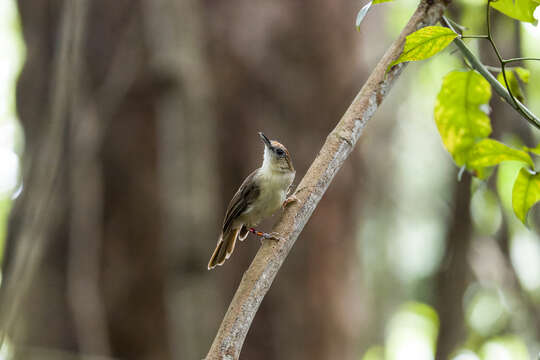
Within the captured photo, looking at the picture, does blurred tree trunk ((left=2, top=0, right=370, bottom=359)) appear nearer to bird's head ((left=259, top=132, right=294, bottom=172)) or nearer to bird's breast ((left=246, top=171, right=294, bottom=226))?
bird's head ((left=259, top=132, right=294, bottom=172))

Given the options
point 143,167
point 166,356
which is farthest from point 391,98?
point 166,356

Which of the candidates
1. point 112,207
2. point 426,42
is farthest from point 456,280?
point 426,42

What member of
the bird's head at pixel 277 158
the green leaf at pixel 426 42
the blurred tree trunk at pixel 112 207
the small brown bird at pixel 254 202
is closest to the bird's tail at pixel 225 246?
the small brown bird at pixel 254 202

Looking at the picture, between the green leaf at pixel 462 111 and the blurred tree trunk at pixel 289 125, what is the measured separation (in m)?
3.46

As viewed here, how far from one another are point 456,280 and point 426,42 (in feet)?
11.7

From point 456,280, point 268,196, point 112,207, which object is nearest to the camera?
point 268,196

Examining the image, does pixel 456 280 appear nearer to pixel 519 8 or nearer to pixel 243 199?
pixel 243 199

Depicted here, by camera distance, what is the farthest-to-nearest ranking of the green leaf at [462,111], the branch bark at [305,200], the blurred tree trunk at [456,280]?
the blurred tree trunk at [456,280] → the green leaf at [462,111] → the branch bark at [305,200]

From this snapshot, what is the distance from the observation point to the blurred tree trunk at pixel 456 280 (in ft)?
15.3

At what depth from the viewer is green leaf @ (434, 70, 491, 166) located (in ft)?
6.19

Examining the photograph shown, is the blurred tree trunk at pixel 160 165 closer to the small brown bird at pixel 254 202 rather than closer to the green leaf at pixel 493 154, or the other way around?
the small brown bird at pixel 254 202

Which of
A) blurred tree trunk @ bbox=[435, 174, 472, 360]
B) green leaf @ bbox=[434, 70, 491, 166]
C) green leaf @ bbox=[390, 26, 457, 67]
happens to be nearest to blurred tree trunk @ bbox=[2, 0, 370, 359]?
blurred tree trunk @ bbox=[435, 174, 472, 360]

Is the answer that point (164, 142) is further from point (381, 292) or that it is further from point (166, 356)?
point (381, 292)

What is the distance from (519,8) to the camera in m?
1.55
